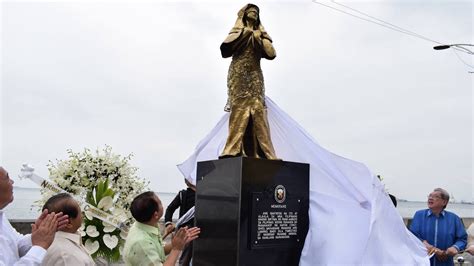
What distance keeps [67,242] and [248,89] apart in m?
2.95

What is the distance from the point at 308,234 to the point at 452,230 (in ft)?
6.12

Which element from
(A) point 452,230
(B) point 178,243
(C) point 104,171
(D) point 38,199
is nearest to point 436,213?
(A) point 452,230

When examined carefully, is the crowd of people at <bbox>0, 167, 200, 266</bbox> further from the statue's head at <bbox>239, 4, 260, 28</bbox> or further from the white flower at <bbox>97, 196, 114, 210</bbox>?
the statue's head at <bbox>239, 4, 260, 28</bbox>

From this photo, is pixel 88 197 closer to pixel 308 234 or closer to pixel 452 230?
pixel 308 234

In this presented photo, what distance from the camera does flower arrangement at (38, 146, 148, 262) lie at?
4.39 m

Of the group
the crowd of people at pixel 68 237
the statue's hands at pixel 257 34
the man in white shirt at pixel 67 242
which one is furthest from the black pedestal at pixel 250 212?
the man in white shirt at pixel 67 242

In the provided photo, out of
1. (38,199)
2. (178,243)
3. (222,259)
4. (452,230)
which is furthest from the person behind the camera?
(452,230)

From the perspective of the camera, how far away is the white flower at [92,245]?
4348 millimetres

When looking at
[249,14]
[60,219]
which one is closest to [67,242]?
[60,219]

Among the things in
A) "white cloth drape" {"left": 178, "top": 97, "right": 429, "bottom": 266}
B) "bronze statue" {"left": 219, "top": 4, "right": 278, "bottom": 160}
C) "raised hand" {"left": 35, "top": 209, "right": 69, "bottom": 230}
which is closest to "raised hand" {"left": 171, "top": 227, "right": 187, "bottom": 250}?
"raised hand" {"left": 35, "top": 209, "right": 69, "bottom": 230}

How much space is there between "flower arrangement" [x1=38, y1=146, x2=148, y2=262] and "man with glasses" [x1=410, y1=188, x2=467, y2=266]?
3.51 metres

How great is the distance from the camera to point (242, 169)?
478 centimetres

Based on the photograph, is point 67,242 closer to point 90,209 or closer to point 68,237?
point 68,237

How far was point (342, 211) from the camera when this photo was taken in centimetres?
545
